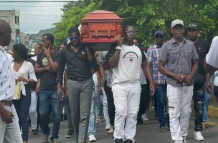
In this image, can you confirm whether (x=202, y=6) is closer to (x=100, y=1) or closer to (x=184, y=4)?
(x=184, y=4)

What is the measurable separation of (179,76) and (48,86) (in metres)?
2.78

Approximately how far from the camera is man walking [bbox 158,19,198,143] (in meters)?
8.15

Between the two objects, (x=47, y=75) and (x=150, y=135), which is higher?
(x=47, y=75)

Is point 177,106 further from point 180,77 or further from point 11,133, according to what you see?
point 11,133

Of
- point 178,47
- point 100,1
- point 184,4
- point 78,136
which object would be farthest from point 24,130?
point 100,1

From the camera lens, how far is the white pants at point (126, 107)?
8125mm

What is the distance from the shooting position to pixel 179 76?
8.10 m

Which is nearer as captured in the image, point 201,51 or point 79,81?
point 79,81

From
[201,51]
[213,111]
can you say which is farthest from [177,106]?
[213,111]

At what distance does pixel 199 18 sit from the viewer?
512 inches

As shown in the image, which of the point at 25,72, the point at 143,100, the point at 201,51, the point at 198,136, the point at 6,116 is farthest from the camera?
the point at 143,100

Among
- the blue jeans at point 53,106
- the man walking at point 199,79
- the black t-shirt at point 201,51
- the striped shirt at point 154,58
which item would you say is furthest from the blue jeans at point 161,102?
the blue jeans at point 53,106

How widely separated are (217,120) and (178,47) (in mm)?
3485

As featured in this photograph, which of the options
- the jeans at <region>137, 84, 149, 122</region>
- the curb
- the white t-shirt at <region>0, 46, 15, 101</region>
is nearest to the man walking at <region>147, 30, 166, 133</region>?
the jeans at <region>137, 84, 149, 122</region>
